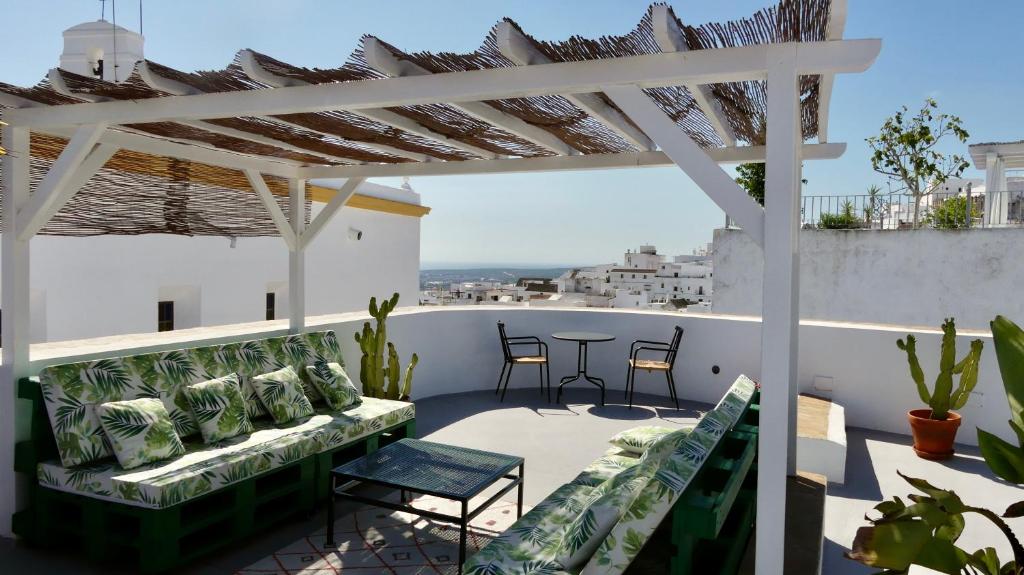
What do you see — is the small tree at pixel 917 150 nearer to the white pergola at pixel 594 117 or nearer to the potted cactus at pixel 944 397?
the potted cactus at pixel 944 397

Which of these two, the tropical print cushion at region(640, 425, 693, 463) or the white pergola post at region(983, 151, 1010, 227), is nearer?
the tropical print cushion at region(640, 425, 693, 463)

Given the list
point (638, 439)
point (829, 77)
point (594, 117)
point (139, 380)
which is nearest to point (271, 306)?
point (139, 380)

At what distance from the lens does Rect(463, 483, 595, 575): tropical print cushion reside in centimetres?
234

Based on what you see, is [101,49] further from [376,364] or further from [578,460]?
[578,460]

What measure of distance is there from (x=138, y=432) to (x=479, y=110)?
91.7 inches

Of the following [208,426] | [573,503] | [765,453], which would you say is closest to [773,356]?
[765,453]

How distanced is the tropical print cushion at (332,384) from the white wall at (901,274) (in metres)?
8.38

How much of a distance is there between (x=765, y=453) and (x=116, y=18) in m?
Result: 12.4

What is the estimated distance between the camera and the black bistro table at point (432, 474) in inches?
130

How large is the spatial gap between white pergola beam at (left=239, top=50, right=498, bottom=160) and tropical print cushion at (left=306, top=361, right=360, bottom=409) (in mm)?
1795

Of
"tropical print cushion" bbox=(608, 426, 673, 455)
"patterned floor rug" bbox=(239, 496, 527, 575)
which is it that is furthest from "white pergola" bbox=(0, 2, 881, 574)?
"patterned floor rug" bbox=(239, 496, 527, 575)

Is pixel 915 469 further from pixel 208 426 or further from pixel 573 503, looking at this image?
pixel 208 426

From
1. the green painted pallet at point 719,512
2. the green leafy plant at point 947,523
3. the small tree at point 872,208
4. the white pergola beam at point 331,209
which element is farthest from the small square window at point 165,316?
the small tree at point 872,208

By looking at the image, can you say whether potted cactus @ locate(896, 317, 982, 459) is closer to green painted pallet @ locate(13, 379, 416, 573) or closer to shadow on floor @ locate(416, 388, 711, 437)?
shadow on floor @ locate(416, 388, 711, 437)
